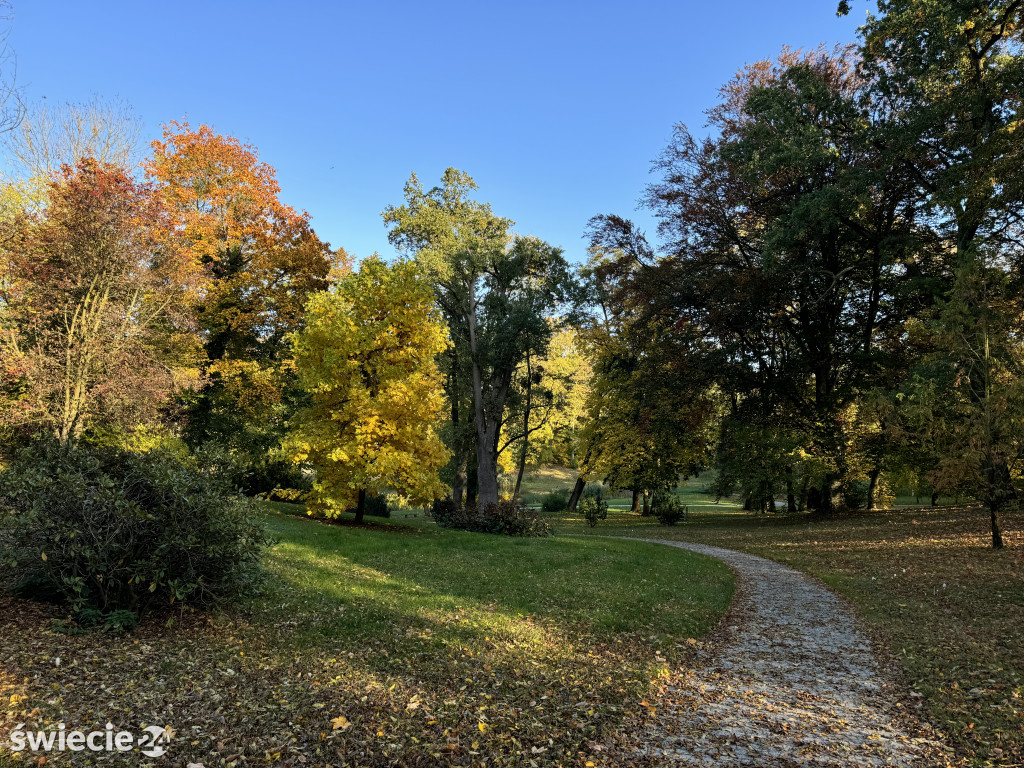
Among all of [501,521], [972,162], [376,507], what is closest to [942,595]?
[972,162]

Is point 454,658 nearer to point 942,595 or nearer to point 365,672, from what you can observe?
point 365,672

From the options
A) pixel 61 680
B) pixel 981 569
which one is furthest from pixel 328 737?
pixel 981 569

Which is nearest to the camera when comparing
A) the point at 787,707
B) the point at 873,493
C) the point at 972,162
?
the point at 787,707

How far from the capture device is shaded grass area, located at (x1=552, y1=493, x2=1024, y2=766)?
205 inches

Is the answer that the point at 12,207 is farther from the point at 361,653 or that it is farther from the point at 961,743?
the point at 961,743

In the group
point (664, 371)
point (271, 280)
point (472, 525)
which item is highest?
point (271, 280)

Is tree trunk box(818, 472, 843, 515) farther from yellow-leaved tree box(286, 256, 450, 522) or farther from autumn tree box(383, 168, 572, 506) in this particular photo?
yellow-leaved tree box(286, 256, 450, 522)

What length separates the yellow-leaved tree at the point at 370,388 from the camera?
16.1 metres

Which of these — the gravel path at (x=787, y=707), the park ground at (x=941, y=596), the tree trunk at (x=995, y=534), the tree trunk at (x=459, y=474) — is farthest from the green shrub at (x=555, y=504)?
the gravel path at (x=787, y=707)

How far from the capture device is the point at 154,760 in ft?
12.8

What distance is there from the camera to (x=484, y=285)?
1057 inches

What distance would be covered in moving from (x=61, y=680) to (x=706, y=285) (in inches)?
876

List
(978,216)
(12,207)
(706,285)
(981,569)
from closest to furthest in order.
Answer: (981,569) → (978,216) → (12,207) → (706,285)

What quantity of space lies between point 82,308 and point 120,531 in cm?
1243
